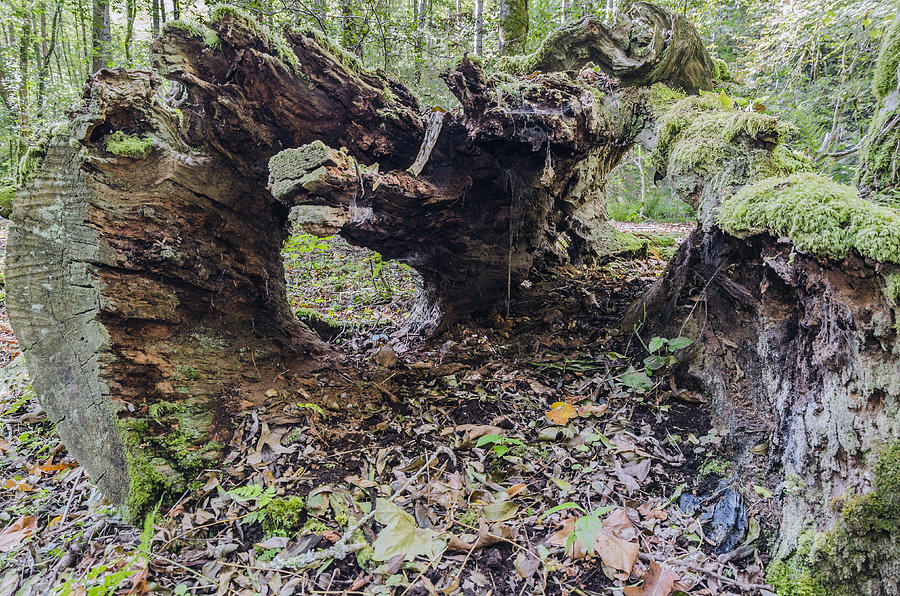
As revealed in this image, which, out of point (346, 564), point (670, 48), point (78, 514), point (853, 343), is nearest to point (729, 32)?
point (670, 48)

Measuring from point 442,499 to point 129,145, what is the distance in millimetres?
2753

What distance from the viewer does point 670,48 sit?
4.02m

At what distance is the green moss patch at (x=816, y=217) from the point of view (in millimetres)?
1633

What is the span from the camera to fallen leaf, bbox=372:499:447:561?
197 cm

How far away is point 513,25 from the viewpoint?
724cm

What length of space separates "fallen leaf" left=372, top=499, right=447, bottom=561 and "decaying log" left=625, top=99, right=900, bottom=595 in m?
1.47

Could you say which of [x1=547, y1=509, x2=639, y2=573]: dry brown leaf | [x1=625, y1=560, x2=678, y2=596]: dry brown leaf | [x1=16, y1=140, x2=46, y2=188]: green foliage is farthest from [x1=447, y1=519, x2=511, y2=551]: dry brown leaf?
[x1=16, y1=140, x2=46, y2=188]: green foliage

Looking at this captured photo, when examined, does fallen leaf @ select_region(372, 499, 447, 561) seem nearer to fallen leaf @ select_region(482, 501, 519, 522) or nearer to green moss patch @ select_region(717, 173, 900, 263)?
fallen leaf @ select_region(482, 501, 519, 522)

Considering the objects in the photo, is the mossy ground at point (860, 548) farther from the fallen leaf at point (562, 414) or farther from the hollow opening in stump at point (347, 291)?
the hollow opening in stump at point (347, 291)

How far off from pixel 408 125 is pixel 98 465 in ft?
9.51

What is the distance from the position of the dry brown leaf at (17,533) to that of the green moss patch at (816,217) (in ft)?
14.1

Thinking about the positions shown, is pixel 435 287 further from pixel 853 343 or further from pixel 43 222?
pixel 853 343

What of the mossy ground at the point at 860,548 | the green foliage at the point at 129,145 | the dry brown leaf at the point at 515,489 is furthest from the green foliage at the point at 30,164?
the mossy ground at the point at 860,548

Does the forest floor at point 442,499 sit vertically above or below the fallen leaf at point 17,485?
above
